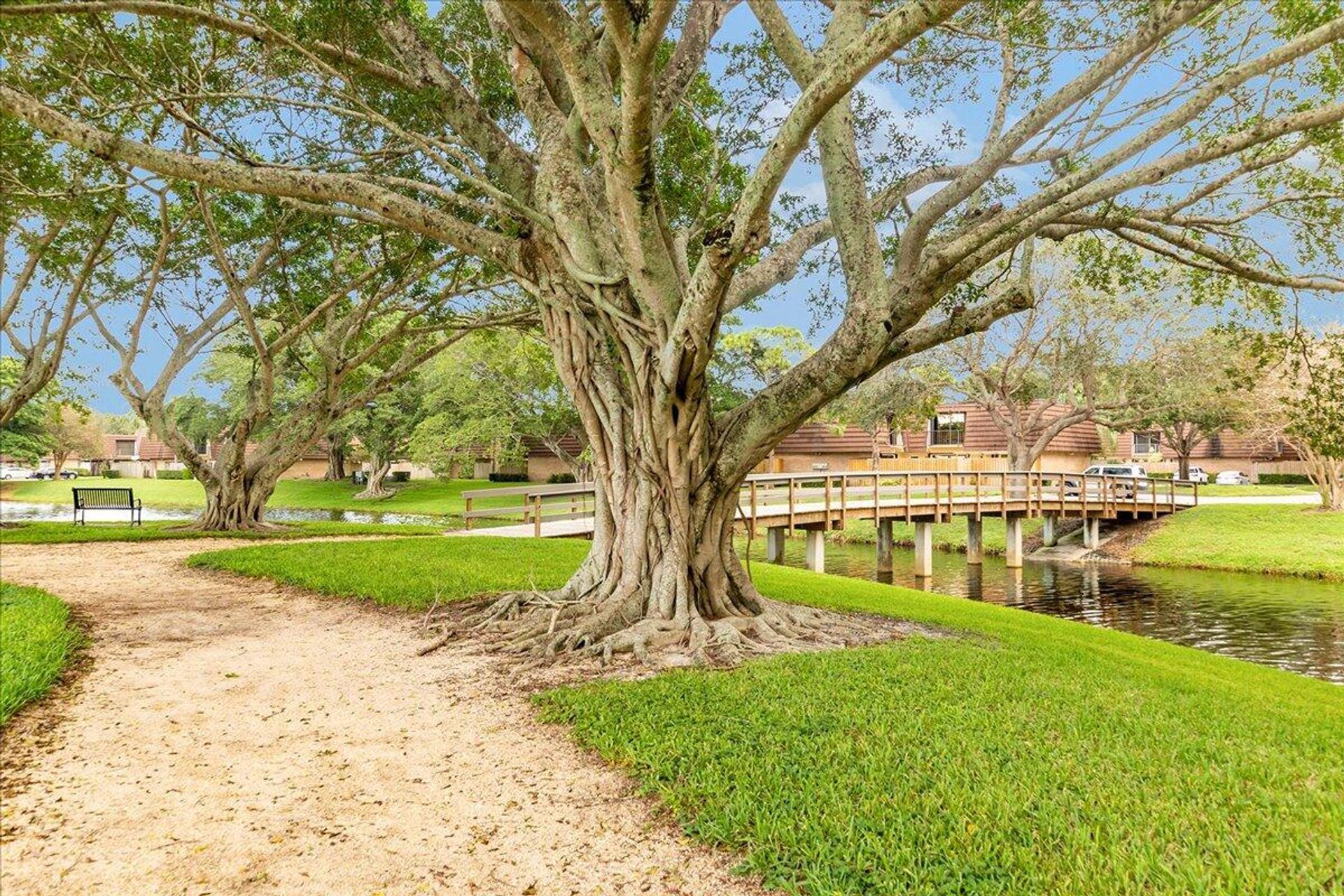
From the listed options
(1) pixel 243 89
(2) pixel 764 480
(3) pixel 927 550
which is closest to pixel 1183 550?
(3) pixel 927 550

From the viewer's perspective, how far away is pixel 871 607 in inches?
369

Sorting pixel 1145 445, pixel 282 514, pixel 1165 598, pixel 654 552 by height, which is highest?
pixel 1145 445

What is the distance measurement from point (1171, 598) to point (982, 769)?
1721 cm

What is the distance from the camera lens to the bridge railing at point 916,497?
59.5 ft

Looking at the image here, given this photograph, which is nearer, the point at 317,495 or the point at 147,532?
the point at 147,532

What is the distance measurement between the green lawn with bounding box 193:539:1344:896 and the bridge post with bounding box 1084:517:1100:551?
20981 millimetres

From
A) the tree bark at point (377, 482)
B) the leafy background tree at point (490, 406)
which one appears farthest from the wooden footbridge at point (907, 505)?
the tree bark at point (377, 482)

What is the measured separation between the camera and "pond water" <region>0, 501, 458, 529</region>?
85.4 feet

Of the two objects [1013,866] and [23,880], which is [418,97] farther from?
[1013,866]

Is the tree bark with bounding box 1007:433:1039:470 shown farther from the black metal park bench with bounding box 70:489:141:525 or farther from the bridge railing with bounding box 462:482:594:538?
the black metal park bench with bounding box 70:489:141:525

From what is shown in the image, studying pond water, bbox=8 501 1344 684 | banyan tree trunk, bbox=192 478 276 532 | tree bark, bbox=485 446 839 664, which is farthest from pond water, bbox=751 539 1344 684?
banyan tree trunk, bbox=192 478 276 532

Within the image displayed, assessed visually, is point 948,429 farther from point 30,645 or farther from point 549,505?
point 30,645

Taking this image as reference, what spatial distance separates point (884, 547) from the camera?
21.4 metres

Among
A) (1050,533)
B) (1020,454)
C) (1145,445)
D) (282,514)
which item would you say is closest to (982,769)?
(1050,533)
